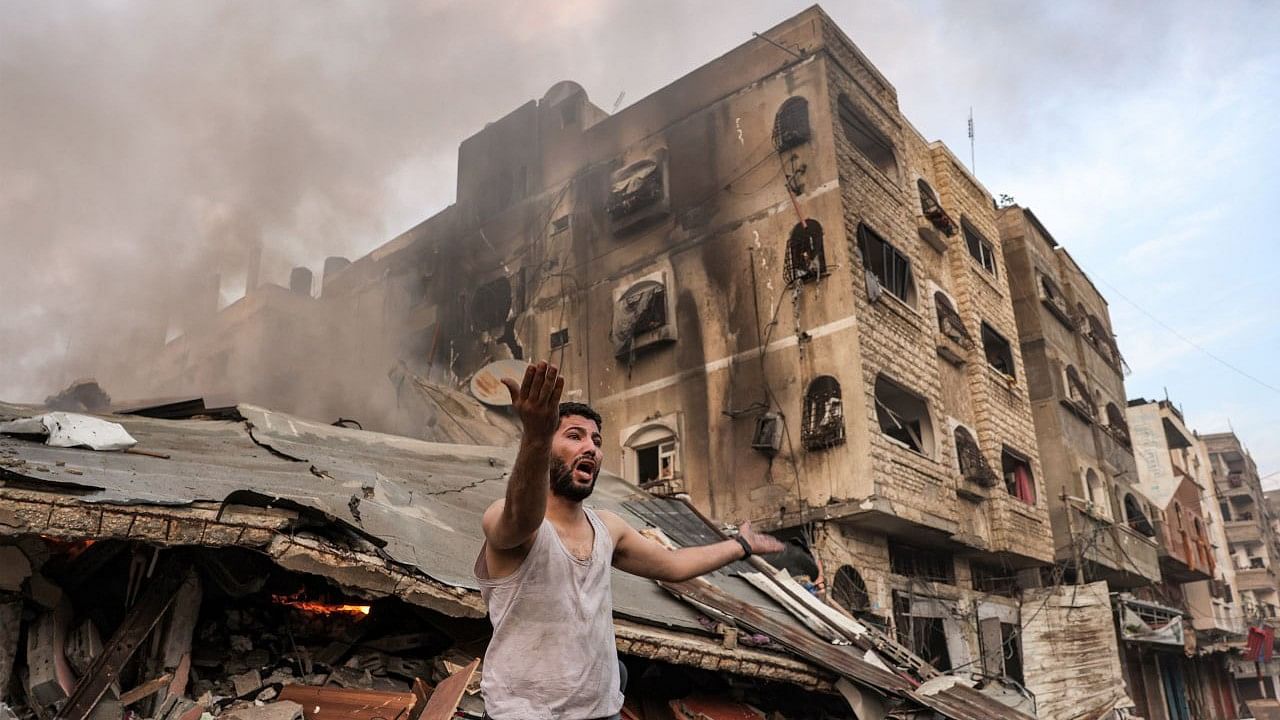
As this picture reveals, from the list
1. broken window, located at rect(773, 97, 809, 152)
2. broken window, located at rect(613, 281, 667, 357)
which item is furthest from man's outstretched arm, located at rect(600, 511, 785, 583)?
broken window, located at rect(773, 97, 809, 152)

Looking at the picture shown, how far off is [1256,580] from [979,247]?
1562 inches

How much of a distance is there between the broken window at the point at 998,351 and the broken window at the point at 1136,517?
260 inches

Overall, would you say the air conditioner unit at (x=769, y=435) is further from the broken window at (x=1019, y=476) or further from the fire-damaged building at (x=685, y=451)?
the broken window at (x=1019, y=476)

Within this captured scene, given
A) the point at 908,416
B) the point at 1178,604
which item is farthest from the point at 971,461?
the point at 1178,604

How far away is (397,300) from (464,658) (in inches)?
770

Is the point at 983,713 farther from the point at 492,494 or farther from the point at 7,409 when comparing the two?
the point at 7,409

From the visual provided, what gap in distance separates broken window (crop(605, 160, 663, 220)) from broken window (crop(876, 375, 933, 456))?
6.06 metres

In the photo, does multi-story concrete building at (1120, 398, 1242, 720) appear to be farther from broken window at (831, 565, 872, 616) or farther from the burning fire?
the burning fire

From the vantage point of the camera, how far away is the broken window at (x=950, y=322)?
1739cm

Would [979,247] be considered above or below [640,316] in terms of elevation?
above

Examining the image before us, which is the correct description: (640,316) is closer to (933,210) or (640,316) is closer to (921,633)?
(933,210)

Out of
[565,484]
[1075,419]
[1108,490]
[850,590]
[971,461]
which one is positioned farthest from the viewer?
[1075,419]

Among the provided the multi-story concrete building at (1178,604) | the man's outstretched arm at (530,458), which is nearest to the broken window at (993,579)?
the multi-story concrete building at (1178,604)

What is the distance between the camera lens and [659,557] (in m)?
2.95
